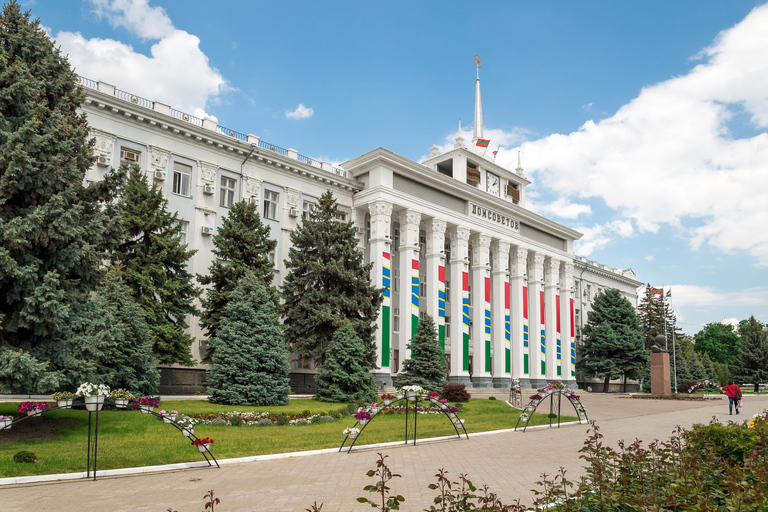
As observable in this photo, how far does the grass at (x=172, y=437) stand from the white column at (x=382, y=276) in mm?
11711

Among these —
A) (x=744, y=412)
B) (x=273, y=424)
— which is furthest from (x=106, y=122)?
(x=744, y=412)

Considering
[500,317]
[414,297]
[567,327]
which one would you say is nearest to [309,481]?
[414,297]

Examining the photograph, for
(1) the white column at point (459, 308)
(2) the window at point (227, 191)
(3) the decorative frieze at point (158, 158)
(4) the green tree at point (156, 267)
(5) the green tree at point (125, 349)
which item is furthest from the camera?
(1) the white column at point (459, 308)

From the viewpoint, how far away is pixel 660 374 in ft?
124

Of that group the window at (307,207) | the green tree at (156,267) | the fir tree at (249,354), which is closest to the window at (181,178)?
the green tree at (156,267)

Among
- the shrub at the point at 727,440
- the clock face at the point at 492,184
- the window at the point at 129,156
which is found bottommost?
the shrub at the point at 727,440

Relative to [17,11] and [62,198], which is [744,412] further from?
[17,11]

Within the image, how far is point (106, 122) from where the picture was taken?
27.1 m

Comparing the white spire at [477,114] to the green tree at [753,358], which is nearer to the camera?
the white spire at [477,114]

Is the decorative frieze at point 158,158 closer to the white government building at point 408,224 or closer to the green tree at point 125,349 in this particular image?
the white government building at point 408,224

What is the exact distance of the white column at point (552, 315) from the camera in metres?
48.1

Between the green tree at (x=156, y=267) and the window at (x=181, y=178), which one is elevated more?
the window at (x=181, y=178)

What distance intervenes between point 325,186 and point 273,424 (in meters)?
20.6

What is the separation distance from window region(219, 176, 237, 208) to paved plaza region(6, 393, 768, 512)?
2100cm
